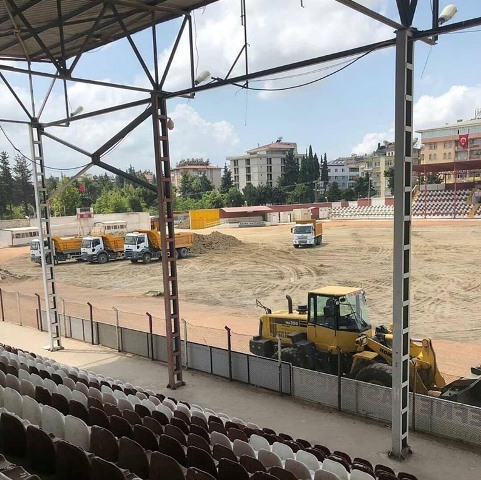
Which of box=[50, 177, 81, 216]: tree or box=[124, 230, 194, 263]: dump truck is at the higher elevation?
box=[50, 177, 81, 216]: tree

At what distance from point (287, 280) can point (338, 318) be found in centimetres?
1643

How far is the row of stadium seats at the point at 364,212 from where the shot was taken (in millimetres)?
75438

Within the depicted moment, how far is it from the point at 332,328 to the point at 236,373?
2.71 metres

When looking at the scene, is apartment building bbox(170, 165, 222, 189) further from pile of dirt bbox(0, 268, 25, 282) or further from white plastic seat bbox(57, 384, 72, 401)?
white plastic seat bbox(57, 384, 72, 401)

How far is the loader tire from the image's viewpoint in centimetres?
966

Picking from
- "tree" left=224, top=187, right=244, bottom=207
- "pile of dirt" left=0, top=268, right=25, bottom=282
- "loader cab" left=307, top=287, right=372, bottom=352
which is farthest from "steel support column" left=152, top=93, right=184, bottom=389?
"tree" left=224, top=187, right=244, bottom=207

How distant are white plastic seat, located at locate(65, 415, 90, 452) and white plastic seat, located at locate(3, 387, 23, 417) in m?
1.11

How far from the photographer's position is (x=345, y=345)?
425 inches

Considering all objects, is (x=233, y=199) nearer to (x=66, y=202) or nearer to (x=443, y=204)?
(x=66, y=202)

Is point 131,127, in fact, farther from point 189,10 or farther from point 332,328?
point 332,328

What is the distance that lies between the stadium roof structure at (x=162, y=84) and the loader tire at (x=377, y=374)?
1.21 m

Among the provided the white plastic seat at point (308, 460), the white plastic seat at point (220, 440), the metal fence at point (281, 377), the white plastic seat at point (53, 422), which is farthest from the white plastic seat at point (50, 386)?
the metal fence at point (281, 377)

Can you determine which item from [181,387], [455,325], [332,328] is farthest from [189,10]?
[455,325]

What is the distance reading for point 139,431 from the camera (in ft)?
17.2
